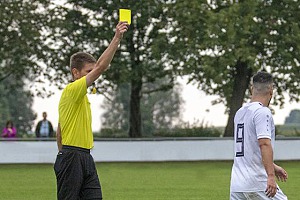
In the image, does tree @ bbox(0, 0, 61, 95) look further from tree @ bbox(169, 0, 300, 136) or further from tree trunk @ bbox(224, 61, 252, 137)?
tree trunk @ bbox(224, 61, 252, 137)

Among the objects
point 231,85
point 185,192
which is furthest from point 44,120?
point 185,192

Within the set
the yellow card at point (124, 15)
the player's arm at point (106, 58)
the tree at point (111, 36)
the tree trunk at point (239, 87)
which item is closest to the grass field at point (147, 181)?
the player's arm at point (106, 58)

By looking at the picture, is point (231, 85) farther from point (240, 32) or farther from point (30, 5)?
point (30, 5)

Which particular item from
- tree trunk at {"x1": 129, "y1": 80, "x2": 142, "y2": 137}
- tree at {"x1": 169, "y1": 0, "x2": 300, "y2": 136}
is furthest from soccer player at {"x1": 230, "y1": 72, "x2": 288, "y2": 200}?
tree trunk at {"x1": 129, "y1": 80, "x2": 142, "y2": 137}

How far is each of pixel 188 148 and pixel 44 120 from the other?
6350 millimetres

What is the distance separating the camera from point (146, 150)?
35406 millimetres

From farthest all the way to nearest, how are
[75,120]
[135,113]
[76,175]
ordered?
[135,113], [76,175], [75,120]

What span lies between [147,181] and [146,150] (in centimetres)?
1099

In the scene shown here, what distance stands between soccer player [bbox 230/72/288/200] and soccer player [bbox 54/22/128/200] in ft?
5.50

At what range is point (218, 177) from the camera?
2620cm

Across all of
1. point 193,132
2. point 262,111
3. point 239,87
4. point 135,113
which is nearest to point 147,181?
point 262,111

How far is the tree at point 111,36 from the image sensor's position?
48844mm

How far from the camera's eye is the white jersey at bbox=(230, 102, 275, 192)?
8.85m

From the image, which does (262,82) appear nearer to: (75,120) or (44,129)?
(75,120)
